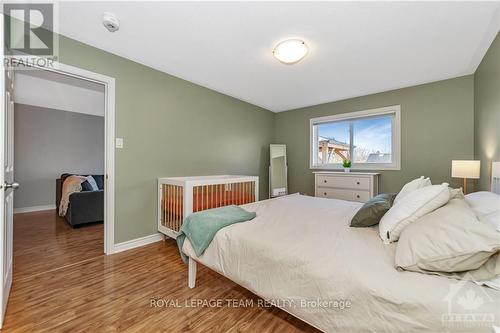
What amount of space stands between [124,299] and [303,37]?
2.79 meters

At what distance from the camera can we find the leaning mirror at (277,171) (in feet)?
14.9

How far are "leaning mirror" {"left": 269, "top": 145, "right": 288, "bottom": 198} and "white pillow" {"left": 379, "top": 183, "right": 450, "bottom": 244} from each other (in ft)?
10.5

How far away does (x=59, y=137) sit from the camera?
4816 mm

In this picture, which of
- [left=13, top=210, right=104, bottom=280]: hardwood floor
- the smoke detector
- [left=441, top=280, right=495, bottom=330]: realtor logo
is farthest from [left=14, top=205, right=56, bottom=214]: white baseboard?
[left=441, top=280, right=495, bottom=330]: realtor logo

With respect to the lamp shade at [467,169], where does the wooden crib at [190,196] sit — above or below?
below

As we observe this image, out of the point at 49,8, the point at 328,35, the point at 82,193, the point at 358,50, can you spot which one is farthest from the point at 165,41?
the point at 82,193

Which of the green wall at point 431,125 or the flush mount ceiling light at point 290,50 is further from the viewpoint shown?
the green wall at point 431,125

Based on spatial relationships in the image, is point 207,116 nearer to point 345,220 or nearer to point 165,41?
point 165,41

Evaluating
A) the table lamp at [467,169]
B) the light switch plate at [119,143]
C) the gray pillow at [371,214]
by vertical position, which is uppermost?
the light switch plate at [119,143]

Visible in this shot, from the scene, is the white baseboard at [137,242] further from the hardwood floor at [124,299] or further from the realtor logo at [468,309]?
the realtor logo at [468,309]

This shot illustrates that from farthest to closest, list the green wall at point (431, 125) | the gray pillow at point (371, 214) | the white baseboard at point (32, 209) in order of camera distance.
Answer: the white baseboard at point (32, 209)
the green wall at point (431, 125)
the gray pillow at point (371, 214)

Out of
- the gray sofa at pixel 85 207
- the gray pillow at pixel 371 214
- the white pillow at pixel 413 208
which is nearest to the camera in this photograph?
the white pillow at pixel 413 208

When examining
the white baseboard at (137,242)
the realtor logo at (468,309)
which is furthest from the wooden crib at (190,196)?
the realtor logo at (468,309)

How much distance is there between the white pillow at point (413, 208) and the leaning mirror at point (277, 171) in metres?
3.21
